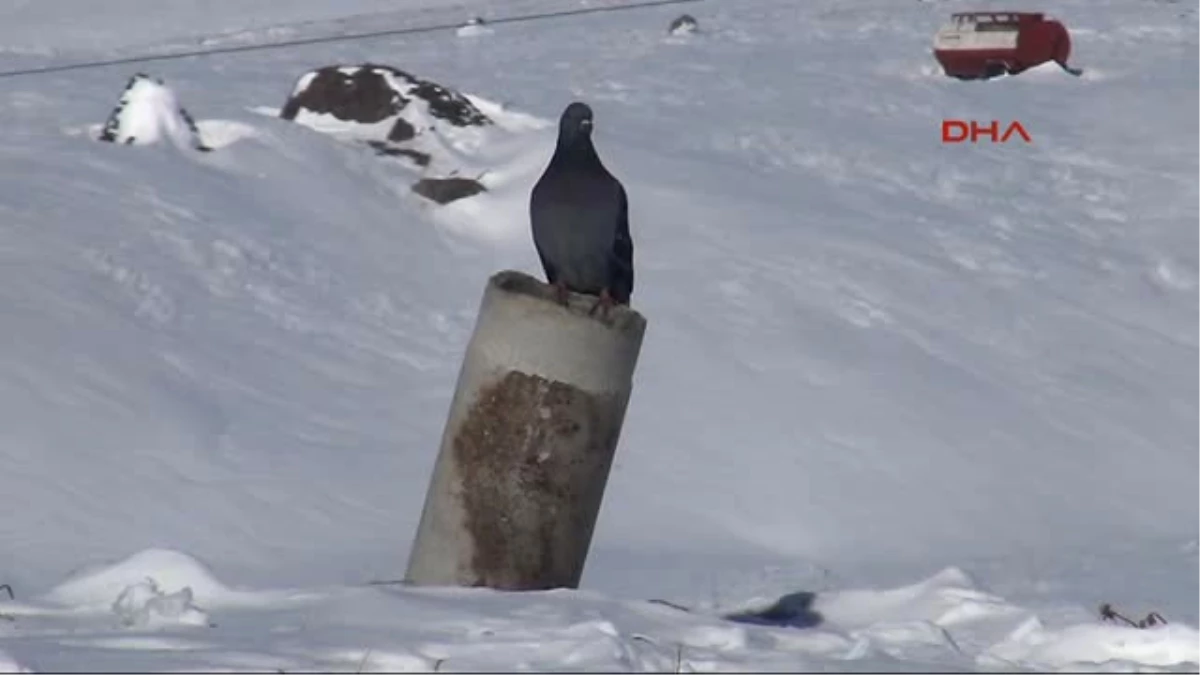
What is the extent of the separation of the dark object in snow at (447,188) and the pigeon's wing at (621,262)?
13.2m

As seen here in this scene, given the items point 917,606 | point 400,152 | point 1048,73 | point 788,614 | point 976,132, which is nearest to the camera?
point 788,614

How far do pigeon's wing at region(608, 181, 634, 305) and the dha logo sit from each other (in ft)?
57.7

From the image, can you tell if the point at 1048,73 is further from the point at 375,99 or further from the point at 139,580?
the point at 139,580

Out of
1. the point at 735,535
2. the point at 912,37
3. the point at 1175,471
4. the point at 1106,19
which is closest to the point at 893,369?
the point at 1175,471

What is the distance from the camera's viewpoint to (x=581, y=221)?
678 centimetres

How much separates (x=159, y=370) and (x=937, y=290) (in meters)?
6.52

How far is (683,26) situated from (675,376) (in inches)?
604

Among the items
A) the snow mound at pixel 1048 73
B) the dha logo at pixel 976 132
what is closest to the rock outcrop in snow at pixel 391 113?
the dha logo at pixel 976 132

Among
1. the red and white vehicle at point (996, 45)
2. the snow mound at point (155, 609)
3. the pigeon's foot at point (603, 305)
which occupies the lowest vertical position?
the red and white vehicle at point (996, 45)

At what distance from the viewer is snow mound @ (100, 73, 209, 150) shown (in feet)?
67.3

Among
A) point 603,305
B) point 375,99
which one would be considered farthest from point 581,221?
point 375,99

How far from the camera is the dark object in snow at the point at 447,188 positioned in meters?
20.1

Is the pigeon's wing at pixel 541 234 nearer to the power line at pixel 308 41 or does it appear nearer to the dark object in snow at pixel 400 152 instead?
the dark object in snow at pixel 400 152

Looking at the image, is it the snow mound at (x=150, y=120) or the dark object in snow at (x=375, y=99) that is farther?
the dark object in snow at (x=375, y=99)
